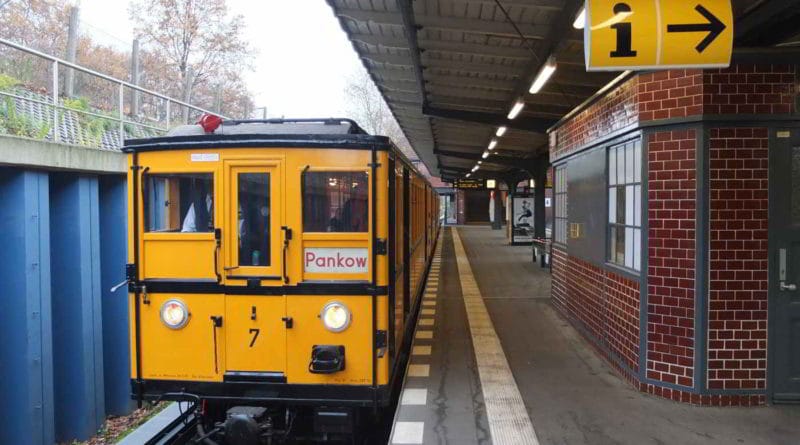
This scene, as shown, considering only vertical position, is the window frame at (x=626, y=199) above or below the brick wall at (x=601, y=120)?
below

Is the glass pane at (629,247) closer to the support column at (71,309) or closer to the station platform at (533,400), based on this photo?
the station platform at (533,400)

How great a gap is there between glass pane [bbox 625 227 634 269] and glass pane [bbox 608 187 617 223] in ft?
1.48

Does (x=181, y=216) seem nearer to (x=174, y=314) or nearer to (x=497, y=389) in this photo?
(x=174, y=314)

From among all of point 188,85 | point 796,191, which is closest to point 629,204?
point 796,191

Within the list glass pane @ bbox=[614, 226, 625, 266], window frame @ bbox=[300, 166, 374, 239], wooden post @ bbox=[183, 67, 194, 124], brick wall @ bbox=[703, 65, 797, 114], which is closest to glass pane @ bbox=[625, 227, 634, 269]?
glass pane @ bbox=[614, 226, 625, 266]

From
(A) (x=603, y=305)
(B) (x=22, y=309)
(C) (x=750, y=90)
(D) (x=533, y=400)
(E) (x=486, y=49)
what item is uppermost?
(E) (x=486, y=49)

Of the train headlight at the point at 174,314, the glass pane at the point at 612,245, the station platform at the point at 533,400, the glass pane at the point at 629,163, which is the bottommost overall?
the station platform at the point at 533,400

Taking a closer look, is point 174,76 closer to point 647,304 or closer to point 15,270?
point 15,270

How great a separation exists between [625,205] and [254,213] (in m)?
3.78

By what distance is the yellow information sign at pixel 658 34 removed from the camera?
3971 millimetres

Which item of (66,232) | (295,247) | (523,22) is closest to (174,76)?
(66,232)

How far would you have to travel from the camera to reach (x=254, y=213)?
434 centimetres

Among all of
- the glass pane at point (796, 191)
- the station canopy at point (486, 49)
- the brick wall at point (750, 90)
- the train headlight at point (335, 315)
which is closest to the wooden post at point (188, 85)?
the station canopy at point (486, 49)

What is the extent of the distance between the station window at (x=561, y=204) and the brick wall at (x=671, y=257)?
3.91 meters
